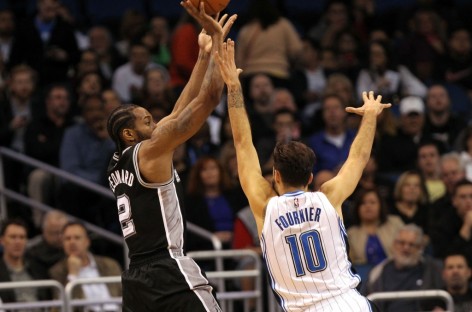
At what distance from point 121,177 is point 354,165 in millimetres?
1580

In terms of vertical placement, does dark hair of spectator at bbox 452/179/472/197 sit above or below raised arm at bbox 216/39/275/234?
above

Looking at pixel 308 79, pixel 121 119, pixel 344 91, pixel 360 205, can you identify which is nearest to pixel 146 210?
pixel 121 119

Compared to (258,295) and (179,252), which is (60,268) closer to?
(258,295)

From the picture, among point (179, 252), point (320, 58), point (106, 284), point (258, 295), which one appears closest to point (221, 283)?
point (258, 295)

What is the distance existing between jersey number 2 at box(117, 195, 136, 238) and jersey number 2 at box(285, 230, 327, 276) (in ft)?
4.11

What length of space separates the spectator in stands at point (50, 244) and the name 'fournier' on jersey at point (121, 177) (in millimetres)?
4590

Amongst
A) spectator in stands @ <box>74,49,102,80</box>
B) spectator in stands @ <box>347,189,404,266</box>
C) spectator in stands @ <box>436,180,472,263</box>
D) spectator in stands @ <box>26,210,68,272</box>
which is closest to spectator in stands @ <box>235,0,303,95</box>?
spectator in stands @ <box>74,49,102,80</box>

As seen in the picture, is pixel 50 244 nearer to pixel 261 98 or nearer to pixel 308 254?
pixel 261 98

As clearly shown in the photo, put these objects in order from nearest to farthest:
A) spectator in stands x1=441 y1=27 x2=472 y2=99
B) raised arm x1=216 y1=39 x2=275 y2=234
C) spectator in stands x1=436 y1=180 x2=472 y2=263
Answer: raised arm x1=216 y1=39 x2=275 y2=234, spectator in stands x1=436 y1=180 x2=472 y2=263, spectator in stands x1=441 y1=27 x2=472 y2=99

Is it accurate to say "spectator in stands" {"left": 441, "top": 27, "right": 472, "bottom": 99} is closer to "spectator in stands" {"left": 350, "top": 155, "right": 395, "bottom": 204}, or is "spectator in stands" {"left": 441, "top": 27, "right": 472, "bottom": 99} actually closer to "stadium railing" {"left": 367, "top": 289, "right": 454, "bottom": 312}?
"spectator in stands" {"left": 350, "top": 155, "right": 395, "bottom": 204}

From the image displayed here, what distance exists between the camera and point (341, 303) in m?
7.09

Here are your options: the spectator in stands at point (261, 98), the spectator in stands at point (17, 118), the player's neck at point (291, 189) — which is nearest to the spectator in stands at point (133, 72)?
the spectator in stands at point (17, 118)

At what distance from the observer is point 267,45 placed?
16328 mm

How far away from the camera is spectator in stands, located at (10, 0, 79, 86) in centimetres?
1602
